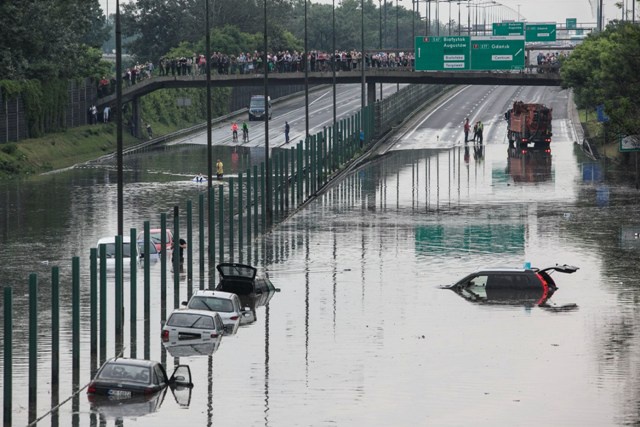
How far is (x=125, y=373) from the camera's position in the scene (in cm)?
3816

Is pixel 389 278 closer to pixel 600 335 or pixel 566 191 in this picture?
pixel 600 335

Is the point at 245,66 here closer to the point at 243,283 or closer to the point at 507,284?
the point at 507,284

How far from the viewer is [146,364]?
3850 cm

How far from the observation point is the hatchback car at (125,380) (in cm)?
3778

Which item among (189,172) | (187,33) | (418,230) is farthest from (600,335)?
(187,33)

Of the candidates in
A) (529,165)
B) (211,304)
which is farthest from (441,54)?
(211,304)

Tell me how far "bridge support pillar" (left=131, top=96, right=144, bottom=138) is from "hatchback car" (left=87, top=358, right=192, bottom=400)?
93296 millimetres

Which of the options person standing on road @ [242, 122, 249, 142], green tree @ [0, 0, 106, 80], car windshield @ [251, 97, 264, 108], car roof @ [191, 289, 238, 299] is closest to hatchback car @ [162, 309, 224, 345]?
car roof @ [191, 289, 238, 299]

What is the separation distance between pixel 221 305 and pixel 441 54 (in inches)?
3173

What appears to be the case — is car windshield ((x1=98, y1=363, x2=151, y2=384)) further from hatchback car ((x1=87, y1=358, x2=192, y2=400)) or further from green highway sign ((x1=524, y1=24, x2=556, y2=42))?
green highway sign ((x1=524, y1=24, x2=556, y2=42))

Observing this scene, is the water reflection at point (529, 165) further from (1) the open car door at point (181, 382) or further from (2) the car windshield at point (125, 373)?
(2) the car windshield at point (125, 373)

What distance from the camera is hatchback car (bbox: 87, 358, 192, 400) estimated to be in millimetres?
37781

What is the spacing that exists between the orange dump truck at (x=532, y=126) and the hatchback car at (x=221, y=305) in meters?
76.5

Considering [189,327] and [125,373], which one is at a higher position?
[125,373]
